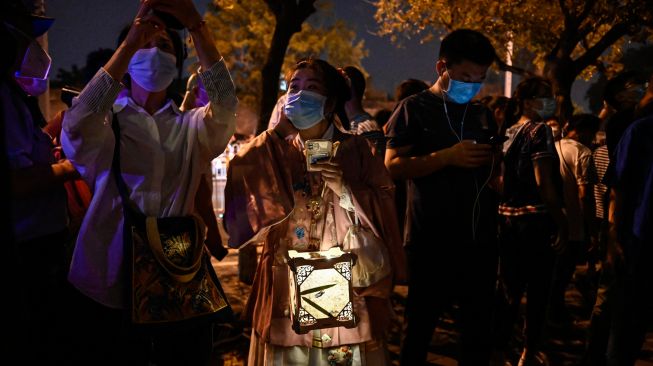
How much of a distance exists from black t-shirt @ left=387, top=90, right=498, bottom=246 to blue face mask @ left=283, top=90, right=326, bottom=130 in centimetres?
64

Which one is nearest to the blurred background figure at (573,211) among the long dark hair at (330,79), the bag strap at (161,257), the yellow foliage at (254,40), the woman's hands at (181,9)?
the long dark hair at (330,79)

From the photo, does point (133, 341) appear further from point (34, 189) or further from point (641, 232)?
point (641, 232)

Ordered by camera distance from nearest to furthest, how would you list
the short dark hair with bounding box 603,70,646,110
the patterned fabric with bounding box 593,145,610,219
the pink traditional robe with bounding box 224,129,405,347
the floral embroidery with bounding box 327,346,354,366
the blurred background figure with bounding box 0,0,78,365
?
1. the blurred background figure with bounding box 0,0,78,365
2. the pink traditional robe with bounding box 224,129,405,347
3. the floral embroidery with bounding box 327,346,354,366
4. the short dark hair with bounding box 603,70,646,110
5. the patterned fabric with bounding box 593,145,610,219

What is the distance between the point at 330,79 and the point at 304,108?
0.23 metres

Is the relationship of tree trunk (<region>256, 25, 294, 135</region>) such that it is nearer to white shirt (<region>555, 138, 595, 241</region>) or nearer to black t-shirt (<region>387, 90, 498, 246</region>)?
white shirt (<region>555, 138, 595, 241</region>)

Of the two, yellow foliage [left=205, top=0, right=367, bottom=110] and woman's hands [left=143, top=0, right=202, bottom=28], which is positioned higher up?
yellow foliage [left=205, top=0, right=367, bottom=110]

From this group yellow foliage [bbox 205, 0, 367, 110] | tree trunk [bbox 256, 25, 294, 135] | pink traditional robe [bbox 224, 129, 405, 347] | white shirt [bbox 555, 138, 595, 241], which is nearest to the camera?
pink traditional robe [bbox 224, 129, 405, 347]

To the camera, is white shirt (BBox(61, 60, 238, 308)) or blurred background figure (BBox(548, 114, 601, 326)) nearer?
white shirt (BBox(61, 60, 238, 308))

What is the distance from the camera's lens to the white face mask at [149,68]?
8.66 feet

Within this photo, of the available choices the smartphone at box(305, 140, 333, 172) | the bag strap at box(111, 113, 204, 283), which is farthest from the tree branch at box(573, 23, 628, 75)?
the bag strap at box(111, 113, 204, 283)

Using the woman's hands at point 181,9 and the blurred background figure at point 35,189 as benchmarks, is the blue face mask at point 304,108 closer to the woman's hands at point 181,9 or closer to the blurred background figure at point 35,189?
the woman's hands at point 181,9

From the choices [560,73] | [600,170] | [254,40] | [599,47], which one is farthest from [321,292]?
[254,40]

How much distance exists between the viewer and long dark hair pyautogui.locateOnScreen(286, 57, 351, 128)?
3131 mm

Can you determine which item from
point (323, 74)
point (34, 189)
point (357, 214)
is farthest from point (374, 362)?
point (34, 189)
